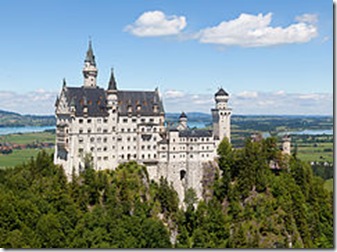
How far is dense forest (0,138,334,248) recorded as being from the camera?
2128 inches

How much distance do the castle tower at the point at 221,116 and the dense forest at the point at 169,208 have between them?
2304 millimetres

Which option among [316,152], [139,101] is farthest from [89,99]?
[316,152]

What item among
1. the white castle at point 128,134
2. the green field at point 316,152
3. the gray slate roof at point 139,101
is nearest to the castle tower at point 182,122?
the white castle at point 128,134

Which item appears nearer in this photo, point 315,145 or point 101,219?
point 101,219

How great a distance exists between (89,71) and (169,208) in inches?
920

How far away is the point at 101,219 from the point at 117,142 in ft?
40.4

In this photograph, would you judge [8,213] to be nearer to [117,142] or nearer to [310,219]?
[117,142]

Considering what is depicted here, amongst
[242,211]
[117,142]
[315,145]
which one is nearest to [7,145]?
[315,145]

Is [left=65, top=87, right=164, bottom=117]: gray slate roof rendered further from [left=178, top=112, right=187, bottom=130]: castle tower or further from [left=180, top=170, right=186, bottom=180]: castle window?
[left=180, top=170, right=186, bottom=180]: castle window

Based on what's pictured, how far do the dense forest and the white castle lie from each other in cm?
164

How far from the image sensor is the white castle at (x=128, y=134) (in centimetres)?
6259

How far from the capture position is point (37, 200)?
187ft

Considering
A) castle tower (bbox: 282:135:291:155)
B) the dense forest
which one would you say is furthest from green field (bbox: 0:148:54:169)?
castle tower (bbox: 282:135:291:155)

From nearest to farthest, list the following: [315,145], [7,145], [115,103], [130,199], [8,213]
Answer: [8,213]
[130,199]
[115,103]
[315,145]
[7,145]
